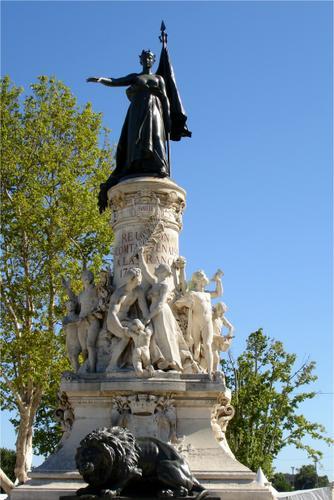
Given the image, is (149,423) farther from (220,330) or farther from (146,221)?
(146,221)

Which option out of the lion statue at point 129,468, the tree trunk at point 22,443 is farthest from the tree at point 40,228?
the lion statue at point 129,468

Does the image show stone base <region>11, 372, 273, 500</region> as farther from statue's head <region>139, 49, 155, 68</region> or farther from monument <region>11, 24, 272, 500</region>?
statue's head <region>139, 49, 155, 68</region>

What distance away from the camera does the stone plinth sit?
14.5 meters

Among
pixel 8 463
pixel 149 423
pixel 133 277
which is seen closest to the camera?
pixel 149 423

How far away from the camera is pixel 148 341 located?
1334cm

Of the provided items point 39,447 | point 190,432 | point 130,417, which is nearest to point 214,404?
point 190,432

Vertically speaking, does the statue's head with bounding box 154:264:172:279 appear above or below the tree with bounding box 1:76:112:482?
below

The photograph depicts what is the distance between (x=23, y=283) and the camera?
78.6 feet

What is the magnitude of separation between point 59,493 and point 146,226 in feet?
16.4

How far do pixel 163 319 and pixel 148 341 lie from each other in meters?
0.51

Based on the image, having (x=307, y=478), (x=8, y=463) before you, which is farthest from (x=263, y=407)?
(x=307, y=478)

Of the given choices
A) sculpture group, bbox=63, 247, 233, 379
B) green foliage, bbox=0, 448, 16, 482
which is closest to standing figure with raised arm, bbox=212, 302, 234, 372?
sculpture group, bbox=63, 247, 233, 379

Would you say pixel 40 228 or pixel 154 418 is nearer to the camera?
pixel 154 418

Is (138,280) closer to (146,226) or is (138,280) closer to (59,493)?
(146,226)
